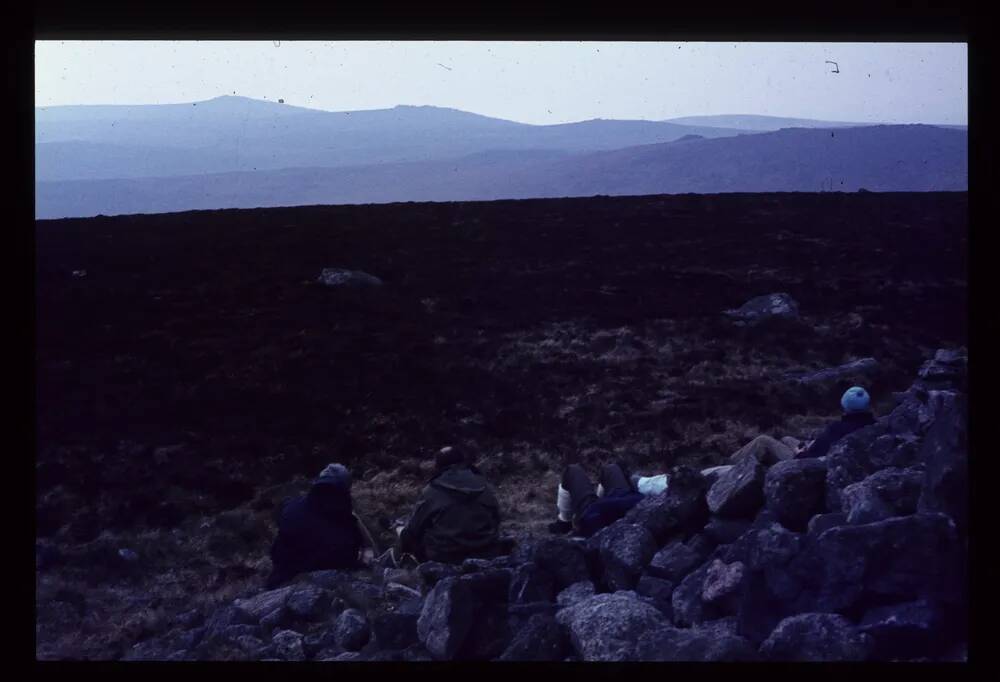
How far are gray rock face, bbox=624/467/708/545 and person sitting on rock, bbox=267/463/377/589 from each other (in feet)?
6.45

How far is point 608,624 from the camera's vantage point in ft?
14.0

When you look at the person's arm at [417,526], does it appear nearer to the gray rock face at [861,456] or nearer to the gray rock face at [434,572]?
the gray rock face at [434,572]

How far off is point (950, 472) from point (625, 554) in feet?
5.69

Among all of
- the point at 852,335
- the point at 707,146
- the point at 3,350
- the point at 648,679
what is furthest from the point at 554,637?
the point at 707,146

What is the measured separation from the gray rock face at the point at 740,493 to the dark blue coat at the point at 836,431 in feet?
3.26

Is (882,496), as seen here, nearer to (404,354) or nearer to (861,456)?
(861,456)

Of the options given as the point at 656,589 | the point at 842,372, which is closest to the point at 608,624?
the point at 656,589

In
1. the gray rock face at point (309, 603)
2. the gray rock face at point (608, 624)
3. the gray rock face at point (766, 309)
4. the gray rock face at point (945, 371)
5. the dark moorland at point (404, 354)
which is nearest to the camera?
the gray rock face at point (608, 624)

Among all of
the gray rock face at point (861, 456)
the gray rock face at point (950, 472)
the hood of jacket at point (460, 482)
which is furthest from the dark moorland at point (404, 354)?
the gray rock face at point (950, 472)

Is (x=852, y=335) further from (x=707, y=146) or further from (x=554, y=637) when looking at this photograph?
(x=707, y=146)

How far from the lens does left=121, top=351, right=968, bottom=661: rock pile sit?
3.97 metres

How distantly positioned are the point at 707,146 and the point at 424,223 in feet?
240

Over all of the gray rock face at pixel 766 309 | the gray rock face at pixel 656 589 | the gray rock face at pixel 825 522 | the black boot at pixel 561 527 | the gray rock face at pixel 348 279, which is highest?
the gray rock face at pixel 348 279

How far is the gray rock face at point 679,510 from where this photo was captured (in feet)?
18.0
